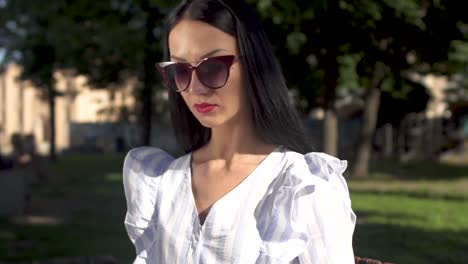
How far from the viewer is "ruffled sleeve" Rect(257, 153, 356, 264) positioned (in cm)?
176

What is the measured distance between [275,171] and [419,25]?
353cm

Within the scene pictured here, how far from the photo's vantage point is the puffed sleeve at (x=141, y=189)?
→ 2092mm

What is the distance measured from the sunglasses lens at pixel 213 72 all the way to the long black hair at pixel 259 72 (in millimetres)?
69

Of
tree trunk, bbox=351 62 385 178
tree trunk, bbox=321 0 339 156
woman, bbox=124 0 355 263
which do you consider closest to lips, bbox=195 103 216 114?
woman, bbox=124 0 355 263

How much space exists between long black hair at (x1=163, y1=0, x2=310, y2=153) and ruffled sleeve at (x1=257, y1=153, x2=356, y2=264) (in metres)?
0.17

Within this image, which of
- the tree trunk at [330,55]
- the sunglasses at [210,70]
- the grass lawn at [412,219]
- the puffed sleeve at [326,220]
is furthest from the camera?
the grass lawn at [412,219]

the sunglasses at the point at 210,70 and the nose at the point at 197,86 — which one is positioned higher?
the sunglasses at the point at 210,70

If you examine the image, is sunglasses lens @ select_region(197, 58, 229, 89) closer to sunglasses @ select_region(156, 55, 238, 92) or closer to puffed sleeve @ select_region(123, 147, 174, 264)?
sunglasses @ select_region(156, 55, 238, 92)

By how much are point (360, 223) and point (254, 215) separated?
8.10 metres

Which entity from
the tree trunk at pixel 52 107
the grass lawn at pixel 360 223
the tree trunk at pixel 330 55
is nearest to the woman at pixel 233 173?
the tree trunk at pixel 330 55

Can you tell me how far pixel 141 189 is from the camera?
7.00 ft

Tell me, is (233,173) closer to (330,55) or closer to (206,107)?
(206,107)

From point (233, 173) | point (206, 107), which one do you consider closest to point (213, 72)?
point (206, 107)

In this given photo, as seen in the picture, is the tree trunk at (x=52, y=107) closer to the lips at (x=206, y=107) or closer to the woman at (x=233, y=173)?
the woman at (x=233, y=173)
